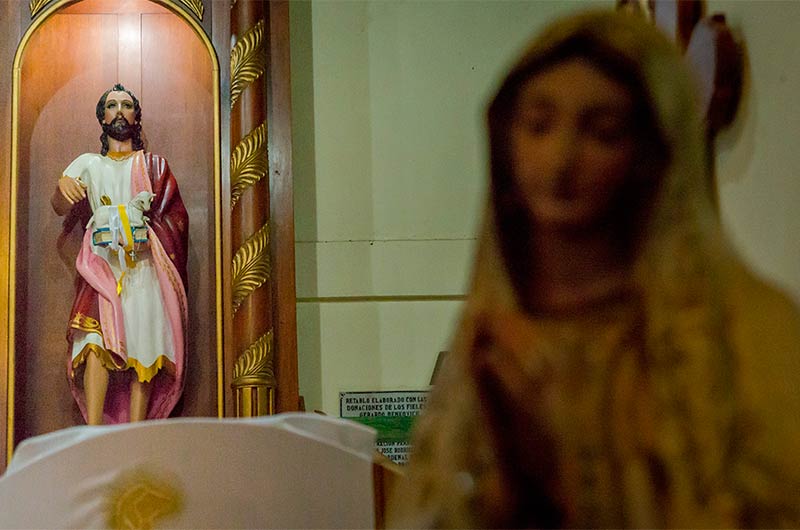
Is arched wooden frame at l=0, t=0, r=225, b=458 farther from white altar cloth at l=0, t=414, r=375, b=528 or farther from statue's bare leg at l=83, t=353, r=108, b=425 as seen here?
white altar cloth at l=0, t=414, r=375, b=528

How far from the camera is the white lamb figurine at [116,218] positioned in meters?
3.89

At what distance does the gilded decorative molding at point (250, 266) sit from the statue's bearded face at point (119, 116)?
645 millimetres

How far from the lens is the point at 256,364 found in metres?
3.71

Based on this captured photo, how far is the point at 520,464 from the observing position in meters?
1.39

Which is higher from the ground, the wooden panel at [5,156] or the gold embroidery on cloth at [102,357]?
the wooden panel at [5,156]

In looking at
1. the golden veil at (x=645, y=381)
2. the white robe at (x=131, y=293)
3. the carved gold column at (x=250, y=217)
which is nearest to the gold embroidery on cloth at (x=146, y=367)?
the white robe at (x=131, y=293)

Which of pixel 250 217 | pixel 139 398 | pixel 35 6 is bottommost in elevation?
pixel 139 398

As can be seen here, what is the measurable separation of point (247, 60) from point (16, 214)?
898mm

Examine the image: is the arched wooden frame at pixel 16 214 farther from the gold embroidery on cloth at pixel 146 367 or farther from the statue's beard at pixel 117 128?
the statue's beard at pixel 117 128

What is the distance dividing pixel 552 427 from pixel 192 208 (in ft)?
9.80

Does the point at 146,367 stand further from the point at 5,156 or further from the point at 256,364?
the point at 5,156

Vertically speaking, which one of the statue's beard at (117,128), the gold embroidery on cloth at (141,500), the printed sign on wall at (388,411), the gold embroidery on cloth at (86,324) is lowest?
the gold embroidery on cloth at (141,500)

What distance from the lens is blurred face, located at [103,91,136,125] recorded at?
4.12 m

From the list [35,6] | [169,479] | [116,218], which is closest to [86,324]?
[116,218]
